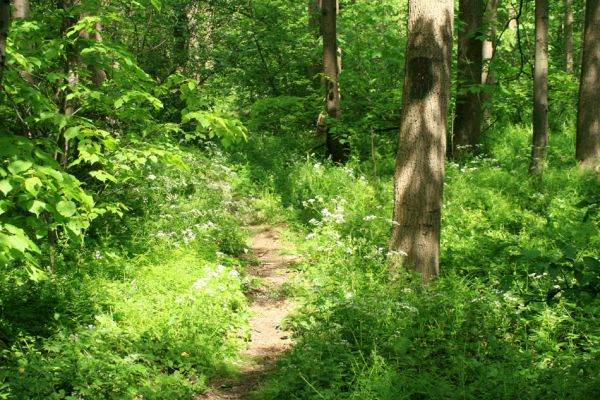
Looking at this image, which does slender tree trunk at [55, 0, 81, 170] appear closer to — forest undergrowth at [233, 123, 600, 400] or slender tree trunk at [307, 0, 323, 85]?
forest undergrowth at [233, 123, 600, 400]

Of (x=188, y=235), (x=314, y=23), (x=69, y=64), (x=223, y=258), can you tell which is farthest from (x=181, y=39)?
(x=223, y=258)

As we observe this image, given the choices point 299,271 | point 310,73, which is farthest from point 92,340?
point 310,73

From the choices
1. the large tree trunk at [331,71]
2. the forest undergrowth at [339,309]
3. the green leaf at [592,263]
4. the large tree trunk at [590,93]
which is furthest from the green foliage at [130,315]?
the large tree trunk at [590,93]

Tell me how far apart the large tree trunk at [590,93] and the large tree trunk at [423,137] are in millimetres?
5088

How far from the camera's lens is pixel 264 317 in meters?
6.68

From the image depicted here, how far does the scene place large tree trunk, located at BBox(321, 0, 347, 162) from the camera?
12664 millimetres

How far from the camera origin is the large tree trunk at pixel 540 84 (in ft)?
32.7

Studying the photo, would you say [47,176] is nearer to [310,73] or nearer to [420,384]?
[420,384]

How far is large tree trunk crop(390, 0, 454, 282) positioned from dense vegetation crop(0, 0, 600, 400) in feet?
0.81

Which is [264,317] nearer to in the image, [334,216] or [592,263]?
[334,216]

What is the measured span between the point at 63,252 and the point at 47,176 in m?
3.44

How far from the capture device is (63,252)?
22.0 ft

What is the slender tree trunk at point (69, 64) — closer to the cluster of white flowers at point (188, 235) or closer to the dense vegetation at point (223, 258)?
the dense vegetation at point (223, 258)

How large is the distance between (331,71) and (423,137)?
7.22 metres
